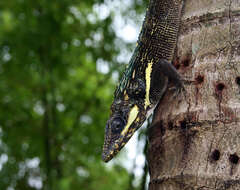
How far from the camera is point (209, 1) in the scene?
2.94 meters

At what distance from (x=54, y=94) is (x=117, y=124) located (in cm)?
467

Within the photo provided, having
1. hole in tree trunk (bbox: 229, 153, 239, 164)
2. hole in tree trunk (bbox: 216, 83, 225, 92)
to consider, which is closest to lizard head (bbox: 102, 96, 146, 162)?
hole in tree trunk (bbox: 216, 83, 225, 92)

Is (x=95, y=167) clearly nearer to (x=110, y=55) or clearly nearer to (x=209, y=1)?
(x=110, y=55)

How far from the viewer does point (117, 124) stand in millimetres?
Answer: 3559

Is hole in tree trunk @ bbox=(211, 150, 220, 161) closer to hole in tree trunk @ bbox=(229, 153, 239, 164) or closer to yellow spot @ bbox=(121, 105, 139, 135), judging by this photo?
hole in tree trunk @ bbox=(229, 153, 239, 164)

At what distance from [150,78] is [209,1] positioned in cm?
110

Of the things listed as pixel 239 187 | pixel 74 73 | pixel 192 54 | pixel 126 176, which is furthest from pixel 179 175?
pixel 74 73

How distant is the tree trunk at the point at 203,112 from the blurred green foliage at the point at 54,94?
3.77 meters

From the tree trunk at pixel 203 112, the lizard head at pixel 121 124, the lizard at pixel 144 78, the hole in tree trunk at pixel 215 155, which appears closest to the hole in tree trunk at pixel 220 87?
the tree trunk at pixel 203 112

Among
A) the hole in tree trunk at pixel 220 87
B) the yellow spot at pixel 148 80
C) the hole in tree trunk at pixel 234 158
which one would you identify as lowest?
the hole in tree trunk at pixel 234 158

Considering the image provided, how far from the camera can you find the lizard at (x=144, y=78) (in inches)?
136

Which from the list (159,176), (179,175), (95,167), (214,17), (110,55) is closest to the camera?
(179,175)

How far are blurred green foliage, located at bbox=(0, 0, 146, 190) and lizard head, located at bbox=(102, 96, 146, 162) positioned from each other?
296 cm

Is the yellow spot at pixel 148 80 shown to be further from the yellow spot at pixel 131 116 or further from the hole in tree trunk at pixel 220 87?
the hole in tree trunk at pixel 220 87
